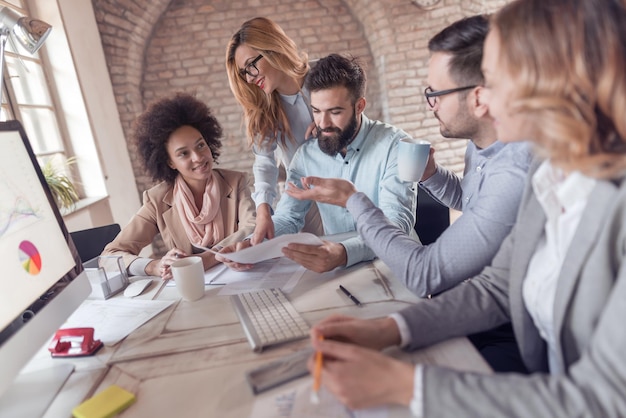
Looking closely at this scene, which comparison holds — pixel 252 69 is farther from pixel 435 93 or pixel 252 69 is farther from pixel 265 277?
pixel 265 277

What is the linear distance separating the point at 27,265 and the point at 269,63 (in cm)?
156

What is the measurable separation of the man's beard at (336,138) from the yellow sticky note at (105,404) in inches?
52.0

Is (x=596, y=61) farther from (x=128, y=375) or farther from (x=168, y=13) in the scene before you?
(x=168, y=13)

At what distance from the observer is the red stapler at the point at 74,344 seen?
0.95 metres

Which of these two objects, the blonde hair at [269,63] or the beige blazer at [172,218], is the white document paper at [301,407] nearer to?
the beige blazer at [172,218]

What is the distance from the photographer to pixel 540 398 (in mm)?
579

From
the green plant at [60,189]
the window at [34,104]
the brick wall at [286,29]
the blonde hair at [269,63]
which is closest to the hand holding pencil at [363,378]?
the blonde hair at [269,63]

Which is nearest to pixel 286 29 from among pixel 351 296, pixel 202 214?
pixel 202 214

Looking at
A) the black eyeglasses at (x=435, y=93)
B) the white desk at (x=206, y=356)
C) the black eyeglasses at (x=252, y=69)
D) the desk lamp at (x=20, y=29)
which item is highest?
the desk lamp at (x=20, y=29)

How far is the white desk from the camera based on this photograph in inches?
28.9

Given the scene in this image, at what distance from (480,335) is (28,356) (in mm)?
1140

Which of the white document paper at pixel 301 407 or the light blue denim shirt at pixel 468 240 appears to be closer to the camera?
the white document paper at pixel 301 407

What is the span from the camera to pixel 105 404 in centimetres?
74

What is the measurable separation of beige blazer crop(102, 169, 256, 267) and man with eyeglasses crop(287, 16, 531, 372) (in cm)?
75
